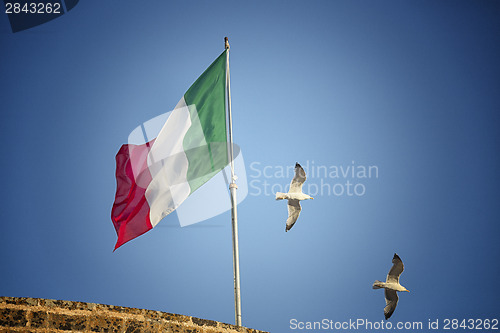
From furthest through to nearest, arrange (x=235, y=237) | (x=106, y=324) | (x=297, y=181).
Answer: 1. (x=297, y=181)
2. (x=235, y=237)
3. (x=106, y=324)

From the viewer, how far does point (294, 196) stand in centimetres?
1238

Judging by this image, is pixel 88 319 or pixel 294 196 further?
pixel 294 196

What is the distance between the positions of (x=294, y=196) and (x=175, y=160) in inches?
150

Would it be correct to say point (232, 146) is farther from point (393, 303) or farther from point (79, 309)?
point (393, 303)

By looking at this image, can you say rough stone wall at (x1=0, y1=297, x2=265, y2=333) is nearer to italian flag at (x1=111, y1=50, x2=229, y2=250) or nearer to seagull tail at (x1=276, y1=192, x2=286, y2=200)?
italian flag at (x1=111, y1=50, x2=229, y2=250)

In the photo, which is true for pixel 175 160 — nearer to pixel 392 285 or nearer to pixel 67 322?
pixel 67 322

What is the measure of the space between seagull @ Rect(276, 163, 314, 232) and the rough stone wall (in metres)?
6.73

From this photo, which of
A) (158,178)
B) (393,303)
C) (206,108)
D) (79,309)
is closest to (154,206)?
(158,178)

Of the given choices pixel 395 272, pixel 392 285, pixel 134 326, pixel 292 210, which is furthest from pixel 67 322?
pixel 395 272

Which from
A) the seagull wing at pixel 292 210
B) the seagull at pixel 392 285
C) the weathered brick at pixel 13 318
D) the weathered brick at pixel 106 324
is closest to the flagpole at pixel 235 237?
the weathered brick at pixel 106 324

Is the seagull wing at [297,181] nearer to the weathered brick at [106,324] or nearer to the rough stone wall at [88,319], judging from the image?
the rough stone wall at [88,319]

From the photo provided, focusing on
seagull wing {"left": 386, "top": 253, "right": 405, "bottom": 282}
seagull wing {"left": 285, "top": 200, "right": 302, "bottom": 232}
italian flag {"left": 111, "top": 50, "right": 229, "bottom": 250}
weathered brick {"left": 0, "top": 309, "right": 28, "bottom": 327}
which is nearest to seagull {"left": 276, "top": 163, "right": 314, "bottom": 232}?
seagull wing {"left": 285, "top": 200, "right": 302, "bottom": 232}

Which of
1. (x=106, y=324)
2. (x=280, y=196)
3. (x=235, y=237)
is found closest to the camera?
(x=106, y=324)

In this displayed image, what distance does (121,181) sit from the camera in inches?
379
